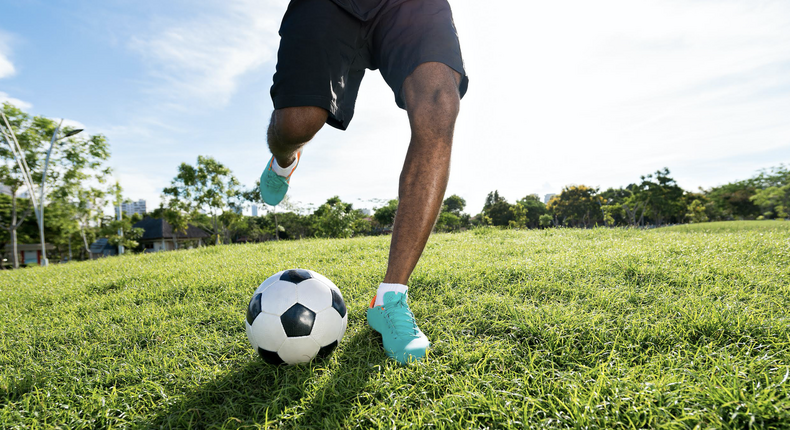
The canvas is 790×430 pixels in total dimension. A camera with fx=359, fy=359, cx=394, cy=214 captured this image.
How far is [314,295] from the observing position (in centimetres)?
183

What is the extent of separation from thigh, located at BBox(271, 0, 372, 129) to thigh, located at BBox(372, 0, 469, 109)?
210mm

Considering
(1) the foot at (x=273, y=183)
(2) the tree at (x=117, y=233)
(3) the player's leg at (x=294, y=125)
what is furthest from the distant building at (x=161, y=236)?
(3) the player's leg at (x=294, y=125)

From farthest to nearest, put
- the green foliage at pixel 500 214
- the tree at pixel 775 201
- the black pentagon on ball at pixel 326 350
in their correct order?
the green foliage at pixel 500 214, the tree at pixel 775 201, the black pentagon on ball at pixel 326 350

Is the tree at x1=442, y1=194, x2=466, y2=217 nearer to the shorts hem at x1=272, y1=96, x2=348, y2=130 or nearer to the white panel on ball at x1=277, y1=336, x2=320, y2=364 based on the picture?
the shorts hem at x1=272, y1=96, x2=348, y2=130

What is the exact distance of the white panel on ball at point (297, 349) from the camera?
165 centimetres

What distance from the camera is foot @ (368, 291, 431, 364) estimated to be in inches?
63.1

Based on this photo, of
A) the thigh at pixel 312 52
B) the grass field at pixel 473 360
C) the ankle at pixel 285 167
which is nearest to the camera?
the grass field at pixel 473 360

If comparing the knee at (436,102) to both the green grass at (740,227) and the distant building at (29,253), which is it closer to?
the green grass at (740,227)

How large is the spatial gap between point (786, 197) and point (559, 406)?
63.3 m

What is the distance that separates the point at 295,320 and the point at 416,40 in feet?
5.12

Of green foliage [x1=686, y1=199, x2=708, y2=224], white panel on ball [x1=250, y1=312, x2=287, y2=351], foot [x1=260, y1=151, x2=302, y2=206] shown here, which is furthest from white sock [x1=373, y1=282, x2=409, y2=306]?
green foliage [x1=686, y1=199, x2=708, y2=224]

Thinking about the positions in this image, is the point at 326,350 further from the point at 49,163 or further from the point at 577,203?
the point at 577,203

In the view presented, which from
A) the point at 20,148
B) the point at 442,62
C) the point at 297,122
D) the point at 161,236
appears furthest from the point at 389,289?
the point at 161,236

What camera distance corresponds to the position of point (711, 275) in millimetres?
2496
